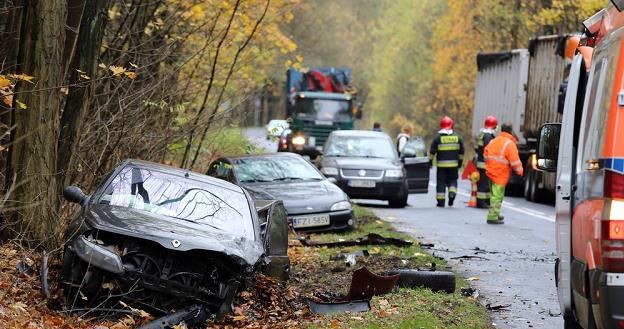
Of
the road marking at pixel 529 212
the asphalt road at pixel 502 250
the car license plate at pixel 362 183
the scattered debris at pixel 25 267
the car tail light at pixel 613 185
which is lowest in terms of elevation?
the road marking at pixel 529 212

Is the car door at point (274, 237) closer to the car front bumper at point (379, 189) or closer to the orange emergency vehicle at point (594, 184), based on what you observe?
the orange emergency vehicle at point (594, 184)

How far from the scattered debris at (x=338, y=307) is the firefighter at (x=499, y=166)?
9.86m

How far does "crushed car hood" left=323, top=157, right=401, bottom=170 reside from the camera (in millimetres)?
23031

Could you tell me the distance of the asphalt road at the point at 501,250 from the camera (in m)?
10.4

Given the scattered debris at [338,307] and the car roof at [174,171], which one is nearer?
the scattered debris at [338,307]

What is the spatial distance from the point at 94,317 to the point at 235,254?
3.83 feet

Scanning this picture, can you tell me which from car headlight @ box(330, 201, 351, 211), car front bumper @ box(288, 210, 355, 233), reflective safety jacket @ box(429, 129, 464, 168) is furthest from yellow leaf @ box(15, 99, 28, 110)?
reflective safety jacket @ box(429, 129, 464, 168)

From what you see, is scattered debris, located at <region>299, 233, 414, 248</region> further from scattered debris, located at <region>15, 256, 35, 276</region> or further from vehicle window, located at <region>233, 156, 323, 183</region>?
scattered debris, located at <region>15, 256, 35, 276</region>

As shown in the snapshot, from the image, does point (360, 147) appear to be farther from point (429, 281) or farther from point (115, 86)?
point (429, 281)

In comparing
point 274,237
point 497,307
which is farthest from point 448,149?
point 497,307

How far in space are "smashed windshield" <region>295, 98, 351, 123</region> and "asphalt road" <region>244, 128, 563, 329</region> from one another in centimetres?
1594

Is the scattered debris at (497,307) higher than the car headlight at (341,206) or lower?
lower

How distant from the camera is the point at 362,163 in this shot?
23156mm

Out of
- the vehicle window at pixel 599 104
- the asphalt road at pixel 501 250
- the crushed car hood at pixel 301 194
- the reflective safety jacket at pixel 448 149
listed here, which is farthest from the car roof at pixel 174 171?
the reflective safety jacket at pixel 448 149
